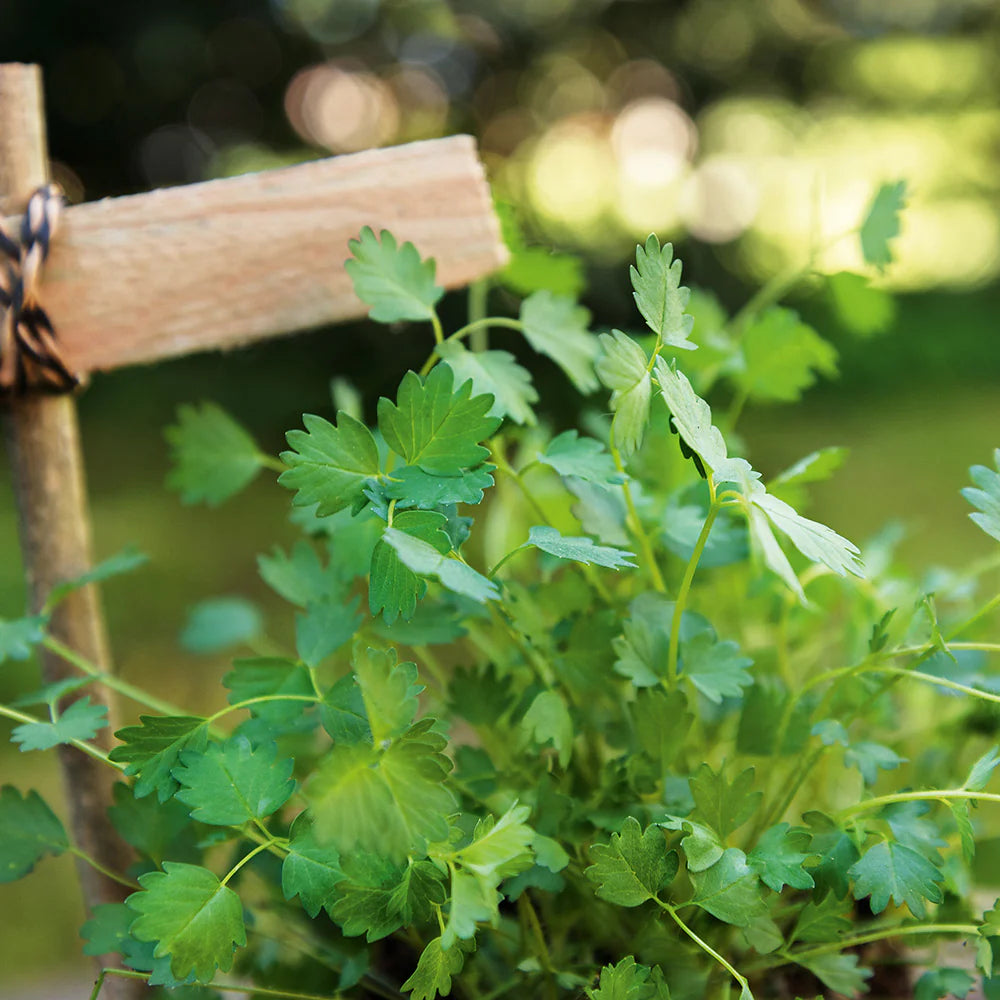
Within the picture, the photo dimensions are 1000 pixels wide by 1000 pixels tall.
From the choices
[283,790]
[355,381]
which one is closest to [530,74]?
[355,381]

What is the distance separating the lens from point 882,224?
0.62 metres

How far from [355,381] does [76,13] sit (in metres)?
Result: 1.56

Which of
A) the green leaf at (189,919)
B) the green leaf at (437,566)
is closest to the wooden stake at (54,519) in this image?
the green leaf at (189,919)

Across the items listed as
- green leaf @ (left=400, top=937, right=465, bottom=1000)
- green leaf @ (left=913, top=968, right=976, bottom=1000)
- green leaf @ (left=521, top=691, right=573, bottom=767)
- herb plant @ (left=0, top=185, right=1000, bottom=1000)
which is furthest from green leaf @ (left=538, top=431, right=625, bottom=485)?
green leaf @ (left=913, top=968, right=976, bottom=1000)

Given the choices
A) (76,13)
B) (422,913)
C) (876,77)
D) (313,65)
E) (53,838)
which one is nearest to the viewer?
(422,913)

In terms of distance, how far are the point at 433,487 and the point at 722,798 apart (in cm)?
19

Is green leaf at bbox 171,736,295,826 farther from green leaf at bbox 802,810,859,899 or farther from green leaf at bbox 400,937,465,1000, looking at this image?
green leaf at bbox 802,810,859,899

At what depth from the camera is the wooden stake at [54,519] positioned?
21.5 inches

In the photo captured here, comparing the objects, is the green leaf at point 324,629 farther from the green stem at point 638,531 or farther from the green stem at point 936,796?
the green stem at point 936,796

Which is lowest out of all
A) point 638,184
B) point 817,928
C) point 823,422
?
point 823,422

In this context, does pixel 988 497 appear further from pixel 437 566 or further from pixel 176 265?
pixel 176 265

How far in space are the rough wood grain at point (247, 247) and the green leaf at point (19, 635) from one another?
0.15 meters

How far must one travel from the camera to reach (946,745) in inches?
27.3

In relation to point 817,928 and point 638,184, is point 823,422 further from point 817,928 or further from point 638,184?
point 817,928
